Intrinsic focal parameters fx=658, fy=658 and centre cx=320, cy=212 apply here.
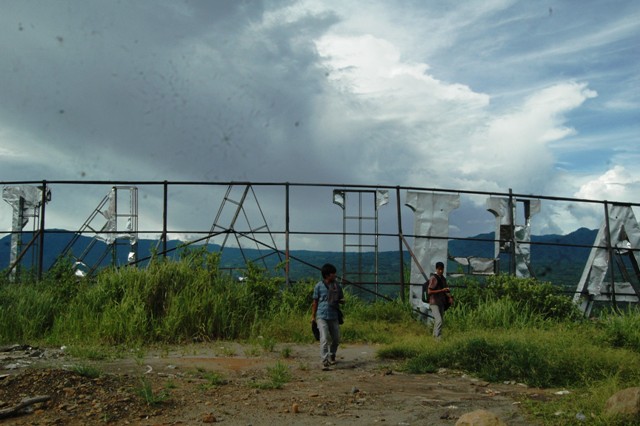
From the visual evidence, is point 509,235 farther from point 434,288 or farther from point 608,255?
point 434,288

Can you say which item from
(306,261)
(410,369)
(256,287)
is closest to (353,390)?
(410,369)

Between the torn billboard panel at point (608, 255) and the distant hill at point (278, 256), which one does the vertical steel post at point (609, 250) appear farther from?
the distant hill at point (278, 256)

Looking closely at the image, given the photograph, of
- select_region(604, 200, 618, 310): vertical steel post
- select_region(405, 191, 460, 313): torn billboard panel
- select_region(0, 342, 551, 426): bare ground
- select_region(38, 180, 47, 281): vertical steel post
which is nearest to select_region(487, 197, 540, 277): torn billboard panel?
select_region(405, 191, 460, 313): torn billboard panel

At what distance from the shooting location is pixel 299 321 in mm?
12633

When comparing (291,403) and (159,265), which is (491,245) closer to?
(159,265)

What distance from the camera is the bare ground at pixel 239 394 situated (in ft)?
21.1

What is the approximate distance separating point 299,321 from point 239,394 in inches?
209

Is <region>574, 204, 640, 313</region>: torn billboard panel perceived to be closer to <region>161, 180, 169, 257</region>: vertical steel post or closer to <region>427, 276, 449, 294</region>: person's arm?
<region>427, 276, 449, 294</region>: person's arm

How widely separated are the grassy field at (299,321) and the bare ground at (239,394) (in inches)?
23.9

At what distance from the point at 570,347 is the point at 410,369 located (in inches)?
91.2

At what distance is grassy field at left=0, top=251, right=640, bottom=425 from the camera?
29.0 feet

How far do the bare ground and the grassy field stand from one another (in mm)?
607

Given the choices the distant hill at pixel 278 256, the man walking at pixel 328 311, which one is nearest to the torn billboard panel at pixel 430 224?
the distant hill at pixel 278 256

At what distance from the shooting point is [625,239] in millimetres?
17016
